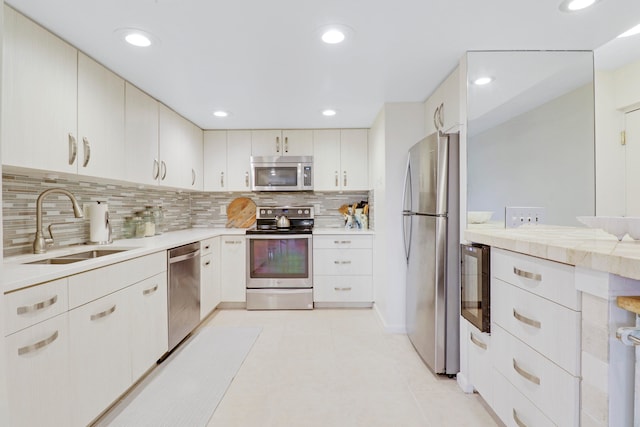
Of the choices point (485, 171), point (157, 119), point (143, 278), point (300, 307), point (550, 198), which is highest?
point (157, 119)

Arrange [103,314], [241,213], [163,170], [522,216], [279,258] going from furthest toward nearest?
[241,213] → [279,258] → [163,170] → [522,216] → [103,314]

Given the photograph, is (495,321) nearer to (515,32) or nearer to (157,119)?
(515,32)

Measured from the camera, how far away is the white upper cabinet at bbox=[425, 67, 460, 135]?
2.28 meters

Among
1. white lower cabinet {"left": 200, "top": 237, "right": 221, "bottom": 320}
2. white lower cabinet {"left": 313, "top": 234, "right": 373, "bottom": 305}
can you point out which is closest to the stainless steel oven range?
white lower cabinet {"left": 313, "top": 234, "right": 373, "bottom": 305}

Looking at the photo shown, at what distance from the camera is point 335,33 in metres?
1.82

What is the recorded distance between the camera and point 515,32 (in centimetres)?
186

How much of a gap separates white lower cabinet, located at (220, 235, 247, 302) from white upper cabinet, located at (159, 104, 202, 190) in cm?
80

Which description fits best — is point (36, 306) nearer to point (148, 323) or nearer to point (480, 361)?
point (148, 323)

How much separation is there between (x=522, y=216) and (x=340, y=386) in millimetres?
1604

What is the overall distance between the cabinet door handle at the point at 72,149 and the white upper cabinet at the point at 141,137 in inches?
20.2

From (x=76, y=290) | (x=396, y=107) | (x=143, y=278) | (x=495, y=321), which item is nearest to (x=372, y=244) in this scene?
(x=396, y=107)

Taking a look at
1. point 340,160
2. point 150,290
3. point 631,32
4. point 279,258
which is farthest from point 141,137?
point 631,32

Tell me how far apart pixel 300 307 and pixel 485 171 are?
241 cm

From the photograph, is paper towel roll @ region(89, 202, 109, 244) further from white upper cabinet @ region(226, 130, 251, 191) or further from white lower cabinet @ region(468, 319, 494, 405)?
white lower cabinet @ region(468, 319, 494, 405)
